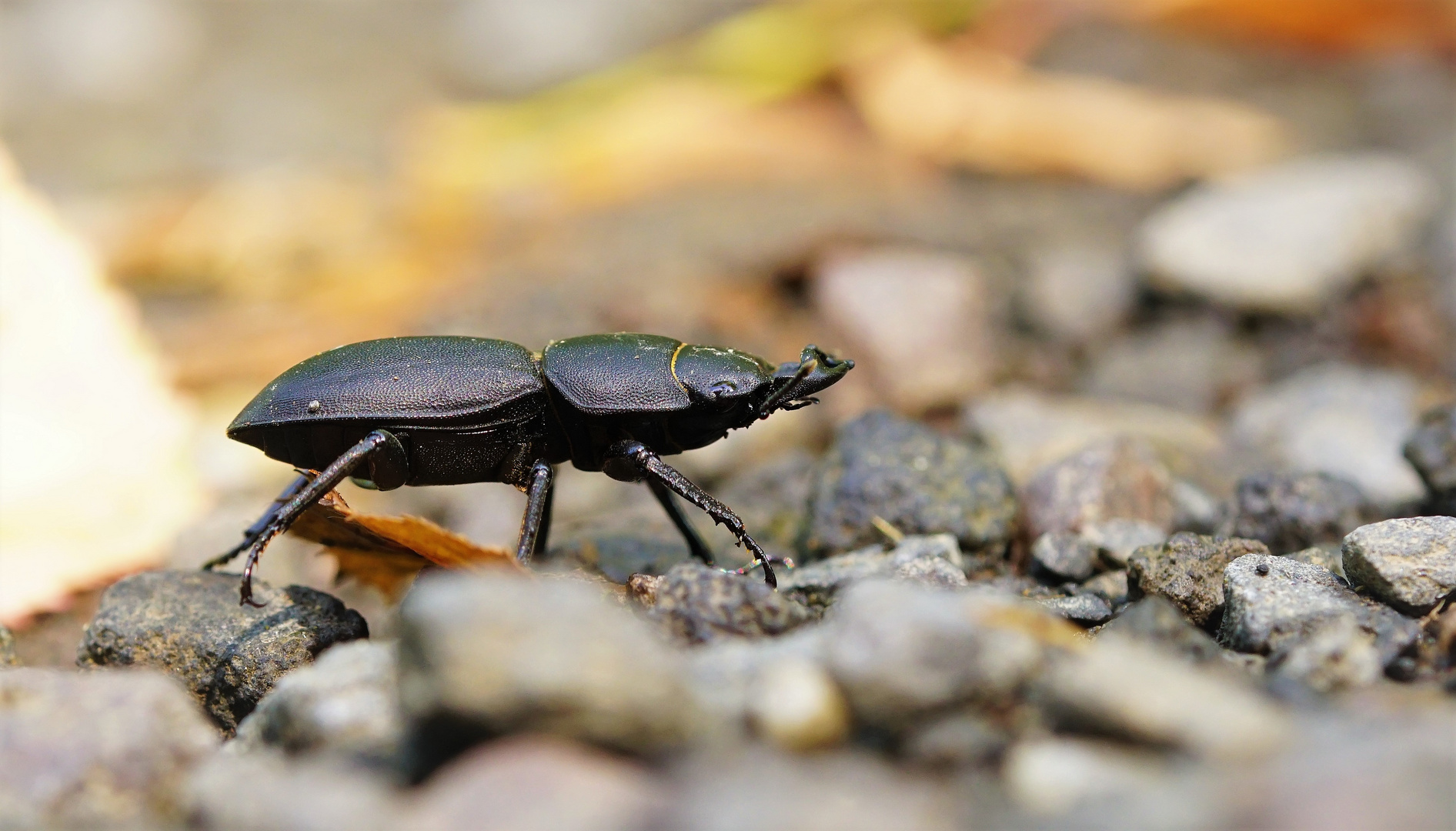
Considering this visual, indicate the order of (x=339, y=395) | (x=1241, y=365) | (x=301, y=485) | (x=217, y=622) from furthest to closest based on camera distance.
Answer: (x=1241, y=365)
(x=301, y=485)
(x=339, y=395)
(x=217, y=622)

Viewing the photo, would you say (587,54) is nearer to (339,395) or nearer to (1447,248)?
(1447,248)

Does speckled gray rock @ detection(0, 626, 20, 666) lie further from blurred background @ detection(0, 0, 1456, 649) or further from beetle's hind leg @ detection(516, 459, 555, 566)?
beetle's hind leg @ detection(516, 459, 555, 566)

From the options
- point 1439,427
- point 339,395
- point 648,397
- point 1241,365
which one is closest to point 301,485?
point 339,395

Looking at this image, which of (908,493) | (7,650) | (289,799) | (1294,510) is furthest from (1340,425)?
(7,650)

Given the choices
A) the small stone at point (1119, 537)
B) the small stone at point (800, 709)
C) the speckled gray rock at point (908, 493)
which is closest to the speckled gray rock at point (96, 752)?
the small stone at point (800, 709)

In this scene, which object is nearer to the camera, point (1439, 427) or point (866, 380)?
point (1439, 427)

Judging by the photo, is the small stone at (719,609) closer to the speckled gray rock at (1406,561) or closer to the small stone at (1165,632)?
the small stone at (1165,632)
